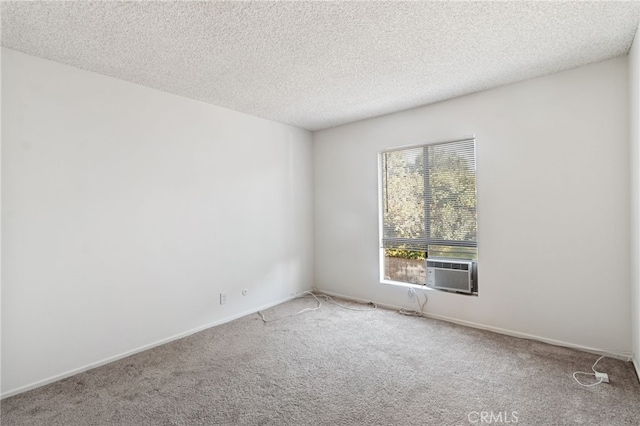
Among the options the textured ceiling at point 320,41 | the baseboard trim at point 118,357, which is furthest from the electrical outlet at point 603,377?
the baseboard trim at point 118,357

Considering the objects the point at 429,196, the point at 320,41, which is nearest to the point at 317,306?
the point at 429,196

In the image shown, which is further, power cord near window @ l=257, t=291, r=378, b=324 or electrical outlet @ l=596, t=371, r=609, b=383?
power cord near window @ l=257, t=291, r=378, b=324

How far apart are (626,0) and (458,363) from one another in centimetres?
281

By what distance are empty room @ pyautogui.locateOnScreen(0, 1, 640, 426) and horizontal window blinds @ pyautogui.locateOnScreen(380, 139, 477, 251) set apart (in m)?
0.03

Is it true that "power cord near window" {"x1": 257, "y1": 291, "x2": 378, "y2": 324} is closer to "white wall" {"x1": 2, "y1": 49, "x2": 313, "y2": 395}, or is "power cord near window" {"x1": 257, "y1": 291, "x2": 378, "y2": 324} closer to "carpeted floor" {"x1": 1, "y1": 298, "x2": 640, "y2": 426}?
"white wall" {"x1": 2, "y1": 49, "x2": 313, "y2": 395}

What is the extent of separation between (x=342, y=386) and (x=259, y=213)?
8.22ft

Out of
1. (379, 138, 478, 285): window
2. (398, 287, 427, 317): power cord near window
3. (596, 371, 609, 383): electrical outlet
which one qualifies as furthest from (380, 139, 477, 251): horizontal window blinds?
(596, 371, 609, 383): electrical outlet

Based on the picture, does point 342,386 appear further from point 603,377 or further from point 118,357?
point 118,357

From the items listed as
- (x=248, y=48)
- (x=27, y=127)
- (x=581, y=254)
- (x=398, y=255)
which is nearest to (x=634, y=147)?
(x=581, y=254)

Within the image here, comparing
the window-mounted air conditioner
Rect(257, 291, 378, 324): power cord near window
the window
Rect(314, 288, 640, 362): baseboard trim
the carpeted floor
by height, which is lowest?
the carpeted floor

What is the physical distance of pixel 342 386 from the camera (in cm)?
233

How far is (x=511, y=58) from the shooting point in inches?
103

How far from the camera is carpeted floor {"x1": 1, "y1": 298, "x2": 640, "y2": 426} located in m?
1.99

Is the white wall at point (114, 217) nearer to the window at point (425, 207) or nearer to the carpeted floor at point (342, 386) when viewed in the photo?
the carpeted floor at point (342, 386)
